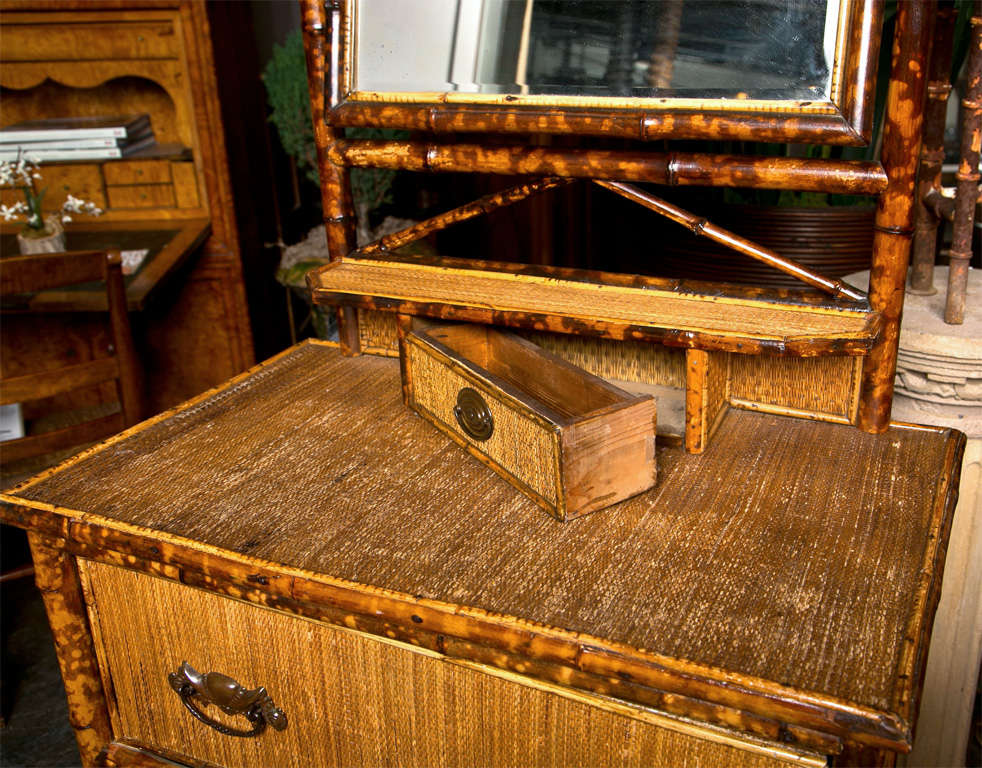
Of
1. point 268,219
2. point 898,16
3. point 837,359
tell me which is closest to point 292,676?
point 837,359

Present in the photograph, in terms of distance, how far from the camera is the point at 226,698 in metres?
1.07

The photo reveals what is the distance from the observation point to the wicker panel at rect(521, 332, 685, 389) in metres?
1.23

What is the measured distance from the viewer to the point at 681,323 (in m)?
1.04

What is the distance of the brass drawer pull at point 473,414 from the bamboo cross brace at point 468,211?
265mm

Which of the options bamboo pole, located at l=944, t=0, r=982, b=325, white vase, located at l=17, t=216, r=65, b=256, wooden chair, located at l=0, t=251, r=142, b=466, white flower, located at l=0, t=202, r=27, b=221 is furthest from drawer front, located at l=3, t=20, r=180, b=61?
bamboo pole, located at l=944, t=0, r=982, b=325

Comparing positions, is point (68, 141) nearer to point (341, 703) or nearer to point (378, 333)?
point (378, 333)

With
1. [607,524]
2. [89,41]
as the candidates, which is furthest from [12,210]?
[607,524]

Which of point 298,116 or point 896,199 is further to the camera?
point 298,116

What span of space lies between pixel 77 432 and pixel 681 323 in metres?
1.23

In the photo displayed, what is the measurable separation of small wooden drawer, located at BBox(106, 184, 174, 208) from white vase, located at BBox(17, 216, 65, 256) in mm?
303

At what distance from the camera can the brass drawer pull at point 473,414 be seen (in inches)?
41.9

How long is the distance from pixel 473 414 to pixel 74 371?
0.99 m

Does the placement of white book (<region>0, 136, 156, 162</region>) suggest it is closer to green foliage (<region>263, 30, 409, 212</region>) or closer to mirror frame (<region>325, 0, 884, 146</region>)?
green foliage (<region>263, 30, 409, 212</region>)

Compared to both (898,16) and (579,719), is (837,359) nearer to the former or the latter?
(898,16)
